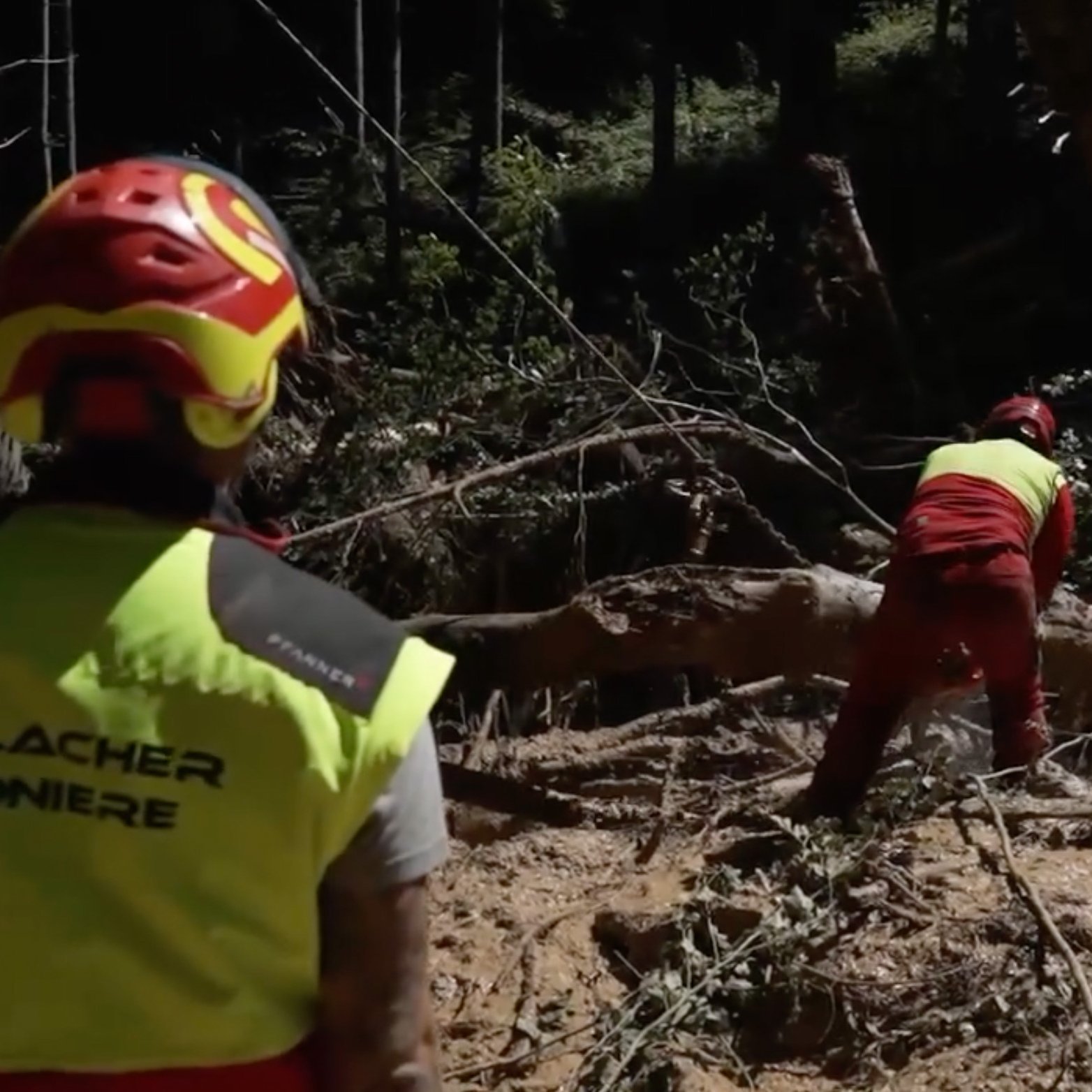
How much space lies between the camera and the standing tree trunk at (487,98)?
14.9m

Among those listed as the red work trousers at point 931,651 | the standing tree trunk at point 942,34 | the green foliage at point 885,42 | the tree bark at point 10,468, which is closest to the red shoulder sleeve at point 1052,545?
the red work trousers at point 931,651

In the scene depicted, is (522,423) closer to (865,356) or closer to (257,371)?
(865,356)

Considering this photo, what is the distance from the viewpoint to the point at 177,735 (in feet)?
4.89

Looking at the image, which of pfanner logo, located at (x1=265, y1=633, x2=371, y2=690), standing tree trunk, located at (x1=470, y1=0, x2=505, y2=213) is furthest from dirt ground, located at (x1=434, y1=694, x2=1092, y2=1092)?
standing tree trunk, located at (x1=470, y1=0, x2=505, y2=213)

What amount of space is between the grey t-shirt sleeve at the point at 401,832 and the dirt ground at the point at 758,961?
8.16 ft

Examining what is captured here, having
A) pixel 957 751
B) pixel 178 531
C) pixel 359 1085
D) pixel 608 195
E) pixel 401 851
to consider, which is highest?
pixel 178 531

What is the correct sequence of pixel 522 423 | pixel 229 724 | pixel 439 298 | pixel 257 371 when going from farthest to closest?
pixel 439 298 → pixel 522 423 → pixel 257 371 → pixel 229 724

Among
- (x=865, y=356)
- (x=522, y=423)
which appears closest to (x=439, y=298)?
(x=865, y=356)

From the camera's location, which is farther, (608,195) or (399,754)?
(608,195)

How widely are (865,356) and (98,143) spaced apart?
31.3 ft

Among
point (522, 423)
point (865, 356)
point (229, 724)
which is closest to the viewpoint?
point (229, 724)

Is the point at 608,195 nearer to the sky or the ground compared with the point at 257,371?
nearer to the ground

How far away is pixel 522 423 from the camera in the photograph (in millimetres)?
7258

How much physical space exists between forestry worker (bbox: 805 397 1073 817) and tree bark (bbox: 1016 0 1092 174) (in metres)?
2.00
